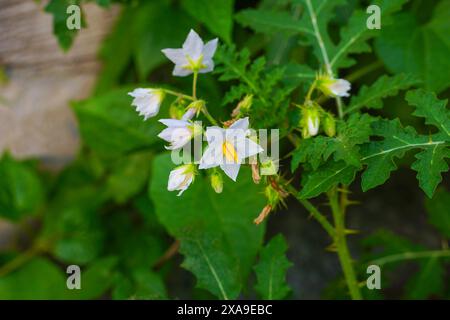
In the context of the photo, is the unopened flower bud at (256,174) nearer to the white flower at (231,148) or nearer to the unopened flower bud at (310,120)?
the white flower at (231,148)

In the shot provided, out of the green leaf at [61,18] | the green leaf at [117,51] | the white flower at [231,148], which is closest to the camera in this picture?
the white flower at [231,148]

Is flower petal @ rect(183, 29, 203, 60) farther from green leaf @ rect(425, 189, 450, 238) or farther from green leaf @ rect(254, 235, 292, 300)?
green leaf @ rect(425, 189, 450, 238)

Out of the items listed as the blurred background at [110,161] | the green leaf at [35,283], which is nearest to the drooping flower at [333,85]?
the blurred background at [110,161]

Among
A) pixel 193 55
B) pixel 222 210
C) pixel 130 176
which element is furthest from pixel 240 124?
pixel 130 176

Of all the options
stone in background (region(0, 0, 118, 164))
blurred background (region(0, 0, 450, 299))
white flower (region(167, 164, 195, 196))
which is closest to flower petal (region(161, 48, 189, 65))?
white flower (region(167, 164, 195, 196))

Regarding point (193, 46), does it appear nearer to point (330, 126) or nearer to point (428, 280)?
point (330, 126)
